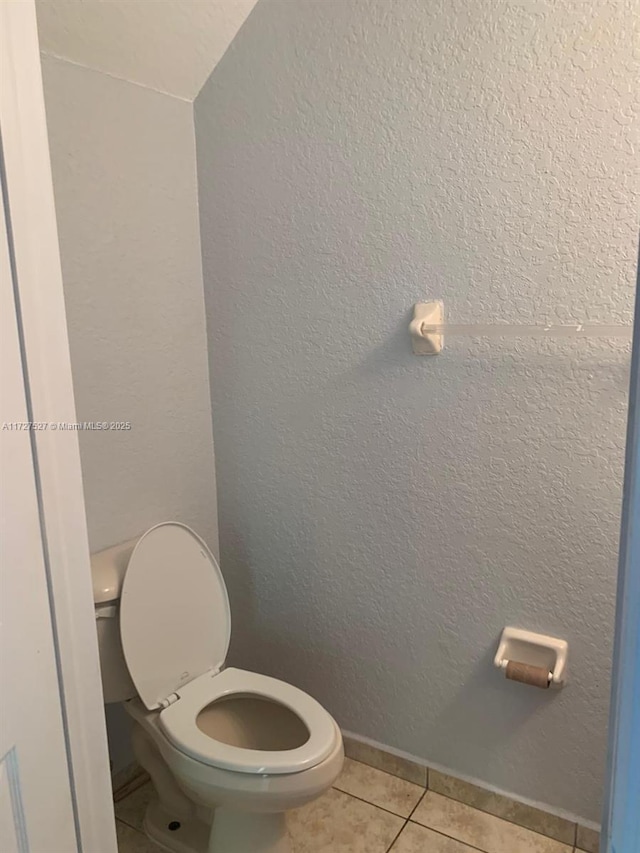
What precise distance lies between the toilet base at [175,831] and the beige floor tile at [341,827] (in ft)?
0.80

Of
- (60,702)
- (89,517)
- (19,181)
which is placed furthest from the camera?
(89,517)

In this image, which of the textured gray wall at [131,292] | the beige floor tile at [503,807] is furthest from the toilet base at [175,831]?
the textured gray wall at [131,292]

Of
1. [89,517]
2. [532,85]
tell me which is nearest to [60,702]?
[89,517]

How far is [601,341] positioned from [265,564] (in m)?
1.18

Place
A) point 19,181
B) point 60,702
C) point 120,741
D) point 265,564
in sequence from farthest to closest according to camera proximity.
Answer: point 265,564
point 120,741
point 60,702
point 19,181

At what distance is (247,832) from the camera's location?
1566mm

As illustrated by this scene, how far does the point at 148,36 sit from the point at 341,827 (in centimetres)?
213

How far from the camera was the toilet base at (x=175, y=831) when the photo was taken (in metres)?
1.69

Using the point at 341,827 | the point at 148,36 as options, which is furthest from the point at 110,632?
the point at 148,36

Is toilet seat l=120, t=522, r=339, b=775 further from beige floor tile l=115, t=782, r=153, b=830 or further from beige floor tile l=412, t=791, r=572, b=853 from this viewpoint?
beige floor tile l=412, t=791, r=572, b=853

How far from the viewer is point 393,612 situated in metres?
1.86

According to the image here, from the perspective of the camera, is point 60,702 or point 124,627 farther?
point 124,627

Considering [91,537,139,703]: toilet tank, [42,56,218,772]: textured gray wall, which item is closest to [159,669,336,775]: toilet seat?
[91,537,139,703]: toilet tank

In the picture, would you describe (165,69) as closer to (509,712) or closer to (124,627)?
(124,627)
